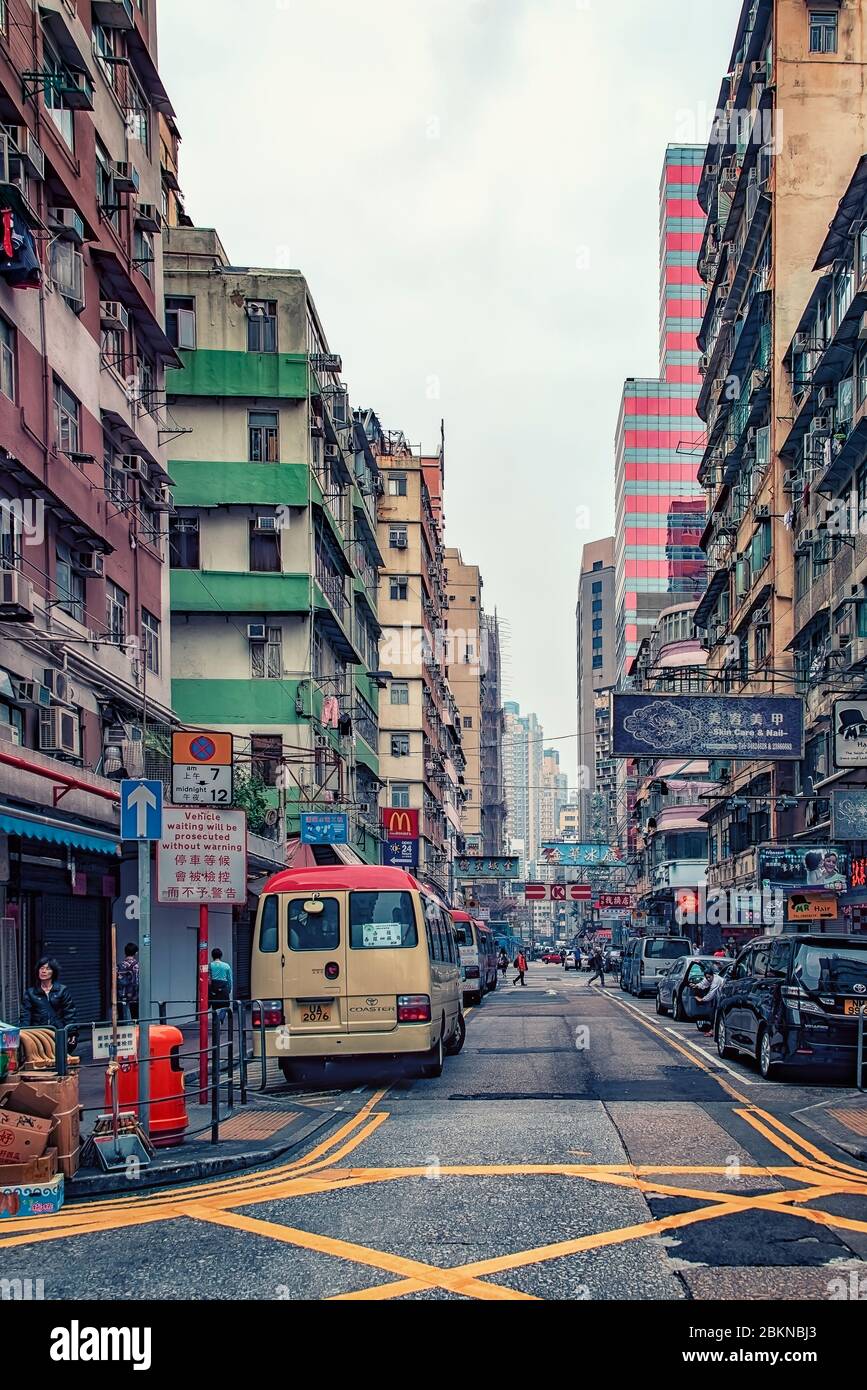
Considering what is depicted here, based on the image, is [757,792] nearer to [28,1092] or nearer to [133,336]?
[133,336]

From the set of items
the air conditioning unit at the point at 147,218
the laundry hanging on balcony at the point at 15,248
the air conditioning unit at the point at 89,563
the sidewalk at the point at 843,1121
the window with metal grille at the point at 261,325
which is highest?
the window with metal grille at the point at 261,325

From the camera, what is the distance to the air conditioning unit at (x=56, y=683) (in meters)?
23.4

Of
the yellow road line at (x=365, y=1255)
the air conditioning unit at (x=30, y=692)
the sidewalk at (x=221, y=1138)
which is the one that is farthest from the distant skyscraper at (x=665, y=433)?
the yellow road line at (x=365, y=1255)

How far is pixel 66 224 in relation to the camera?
25.5 m

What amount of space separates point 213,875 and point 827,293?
28669 millimetres

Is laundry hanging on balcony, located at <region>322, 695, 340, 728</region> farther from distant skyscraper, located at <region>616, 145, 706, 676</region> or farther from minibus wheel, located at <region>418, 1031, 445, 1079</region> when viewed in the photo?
distant skyscraper, located at <region>616, 145, 706, 676</region>

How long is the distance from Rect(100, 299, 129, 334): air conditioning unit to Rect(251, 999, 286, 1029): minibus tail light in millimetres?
15451

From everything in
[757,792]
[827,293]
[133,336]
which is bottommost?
[757,792]

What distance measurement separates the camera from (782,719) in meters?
37.7

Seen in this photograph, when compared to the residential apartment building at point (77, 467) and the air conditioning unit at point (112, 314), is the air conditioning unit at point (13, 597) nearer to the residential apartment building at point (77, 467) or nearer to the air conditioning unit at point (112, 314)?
the residential apartment building at point (77, 467)

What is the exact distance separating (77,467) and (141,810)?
1450cm

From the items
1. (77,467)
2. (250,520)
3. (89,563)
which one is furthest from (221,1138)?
(250,520)

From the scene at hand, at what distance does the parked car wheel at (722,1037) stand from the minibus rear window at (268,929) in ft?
23.6
